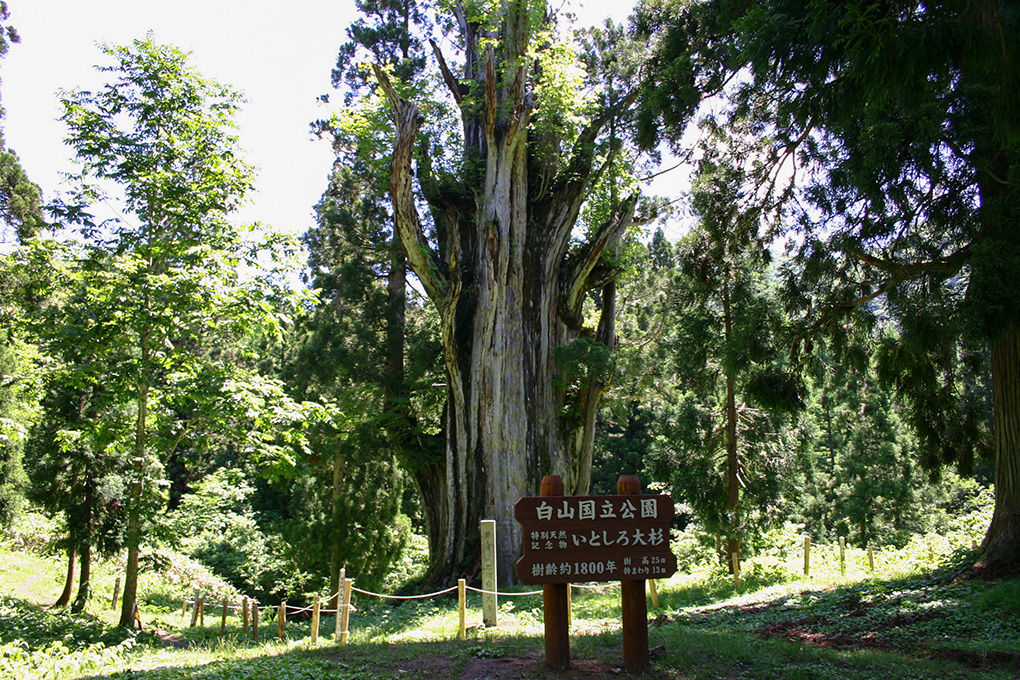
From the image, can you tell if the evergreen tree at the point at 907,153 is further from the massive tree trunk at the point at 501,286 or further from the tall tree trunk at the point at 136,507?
the tall tree trunk at the point at 136,507

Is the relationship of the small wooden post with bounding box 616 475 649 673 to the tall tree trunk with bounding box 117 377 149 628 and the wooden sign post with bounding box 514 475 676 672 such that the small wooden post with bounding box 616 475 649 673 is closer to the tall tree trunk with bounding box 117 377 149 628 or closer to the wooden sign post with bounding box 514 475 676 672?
the wooden sign post with bounding box 514 475 676 672

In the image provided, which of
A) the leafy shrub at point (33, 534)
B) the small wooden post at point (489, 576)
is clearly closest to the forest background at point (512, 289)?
the leafy shrub at point (33, 534)

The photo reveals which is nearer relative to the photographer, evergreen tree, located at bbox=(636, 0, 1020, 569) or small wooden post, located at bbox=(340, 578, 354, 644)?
evergreen tree, located at bbox=(636, 0, 1020, 569)

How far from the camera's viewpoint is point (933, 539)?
14250 mm

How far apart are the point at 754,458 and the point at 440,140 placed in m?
9.42

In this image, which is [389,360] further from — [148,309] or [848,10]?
[848,10]

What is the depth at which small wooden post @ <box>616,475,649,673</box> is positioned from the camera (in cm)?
571

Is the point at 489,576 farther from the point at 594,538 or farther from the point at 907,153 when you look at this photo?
the point at 907,153

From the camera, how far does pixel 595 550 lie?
5727mm

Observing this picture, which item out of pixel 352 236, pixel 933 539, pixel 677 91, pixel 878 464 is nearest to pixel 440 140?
pixel 352 236

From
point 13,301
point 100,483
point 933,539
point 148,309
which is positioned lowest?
point 933,539

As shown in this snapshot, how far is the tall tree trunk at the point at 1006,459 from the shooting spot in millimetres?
8820

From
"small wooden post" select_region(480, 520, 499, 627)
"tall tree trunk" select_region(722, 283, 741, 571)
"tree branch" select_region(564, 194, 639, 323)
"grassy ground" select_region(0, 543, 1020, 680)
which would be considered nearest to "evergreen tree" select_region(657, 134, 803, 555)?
"tall tree trunk" select_region(722, 283, 741, 571)

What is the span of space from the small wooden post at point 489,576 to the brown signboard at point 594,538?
267cm
